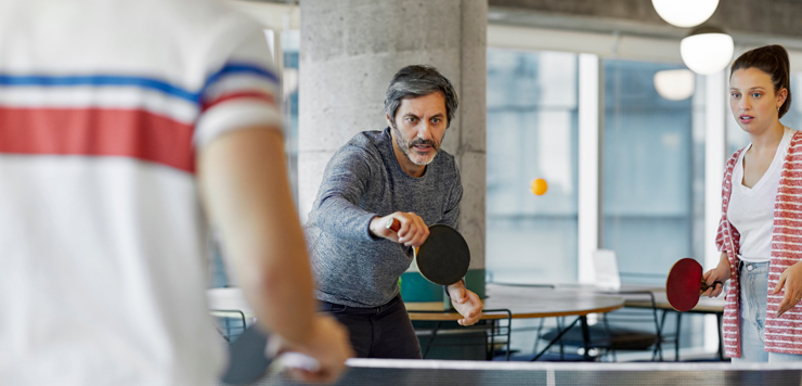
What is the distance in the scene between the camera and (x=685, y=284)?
2.99 metres

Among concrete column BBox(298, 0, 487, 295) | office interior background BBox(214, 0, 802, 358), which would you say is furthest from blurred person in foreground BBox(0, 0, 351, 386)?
office interior background BBox(214, 0, 802, 358)

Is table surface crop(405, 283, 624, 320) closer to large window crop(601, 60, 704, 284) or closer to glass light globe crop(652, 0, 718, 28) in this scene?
glass light globe crop(652, 0, 718, 28)

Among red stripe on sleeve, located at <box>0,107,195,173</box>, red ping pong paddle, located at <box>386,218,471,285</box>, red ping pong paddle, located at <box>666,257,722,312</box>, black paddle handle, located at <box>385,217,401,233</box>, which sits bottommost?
red ping pong paddle, located at <box>666,257,722,312</box>

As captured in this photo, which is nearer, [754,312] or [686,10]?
[754,312]

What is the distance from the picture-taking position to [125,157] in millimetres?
859

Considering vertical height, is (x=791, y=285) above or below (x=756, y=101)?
below

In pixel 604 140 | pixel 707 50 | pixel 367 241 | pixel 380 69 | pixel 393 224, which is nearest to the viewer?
pixel 393 224

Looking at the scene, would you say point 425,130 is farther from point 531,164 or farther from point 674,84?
point 674,84

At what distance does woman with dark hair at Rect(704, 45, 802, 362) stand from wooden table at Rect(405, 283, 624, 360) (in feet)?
4.25

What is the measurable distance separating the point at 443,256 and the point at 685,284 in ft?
3.79

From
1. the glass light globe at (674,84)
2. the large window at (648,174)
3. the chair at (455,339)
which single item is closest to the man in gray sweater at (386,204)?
the chair at (455,339)

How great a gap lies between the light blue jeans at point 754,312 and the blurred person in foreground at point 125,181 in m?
2.42

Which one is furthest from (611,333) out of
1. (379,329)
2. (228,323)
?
(379,329)

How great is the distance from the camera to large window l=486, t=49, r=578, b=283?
27.6 ft
